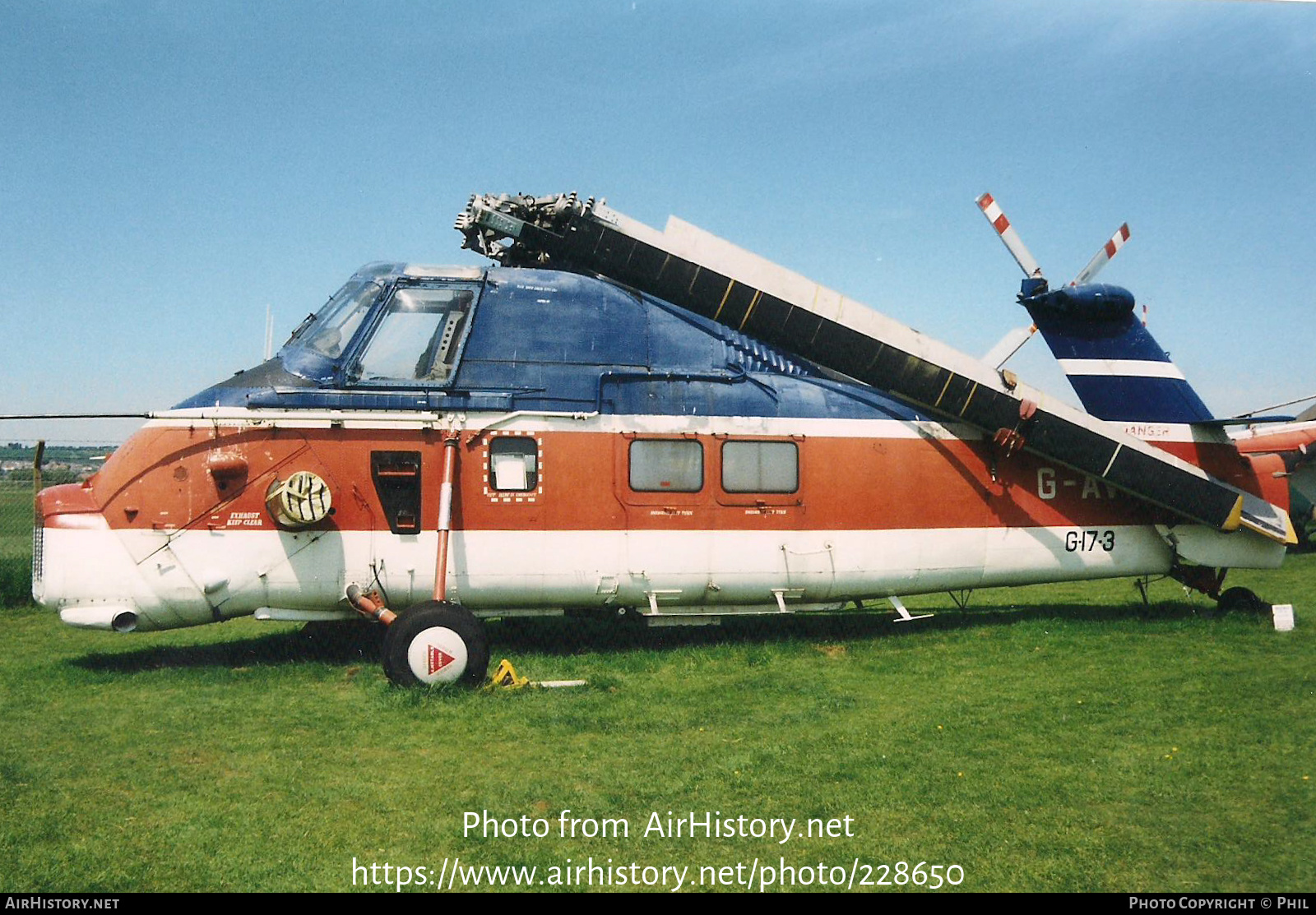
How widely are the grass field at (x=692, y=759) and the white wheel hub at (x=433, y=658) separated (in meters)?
0.27

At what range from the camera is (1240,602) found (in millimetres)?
12203

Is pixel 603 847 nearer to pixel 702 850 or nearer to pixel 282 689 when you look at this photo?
pixel 702 850

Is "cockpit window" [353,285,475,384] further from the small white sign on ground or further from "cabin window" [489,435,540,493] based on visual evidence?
the small white sign on ground

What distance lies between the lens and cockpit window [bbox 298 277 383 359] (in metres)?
10.1

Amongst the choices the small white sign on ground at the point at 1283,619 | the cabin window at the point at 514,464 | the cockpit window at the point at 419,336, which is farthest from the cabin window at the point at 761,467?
the small white sign on ground at the point at 1283,619

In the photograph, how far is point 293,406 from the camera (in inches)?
382

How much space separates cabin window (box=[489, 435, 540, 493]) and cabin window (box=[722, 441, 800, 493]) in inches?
84.1

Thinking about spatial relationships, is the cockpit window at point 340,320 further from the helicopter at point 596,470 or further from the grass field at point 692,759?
the grass field at point 692,759

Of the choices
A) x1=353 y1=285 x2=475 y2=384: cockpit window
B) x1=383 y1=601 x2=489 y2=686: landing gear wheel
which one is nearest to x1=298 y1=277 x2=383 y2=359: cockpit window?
x1=353 y1=285 x2=475 y2=384: cockpit window

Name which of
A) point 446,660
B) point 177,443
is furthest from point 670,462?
point 177,443

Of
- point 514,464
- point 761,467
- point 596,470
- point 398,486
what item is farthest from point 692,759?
point 398,486

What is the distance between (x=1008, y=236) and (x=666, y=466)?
5.59 m

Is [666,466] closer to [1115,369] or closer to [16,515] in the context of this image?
[1115,369]
